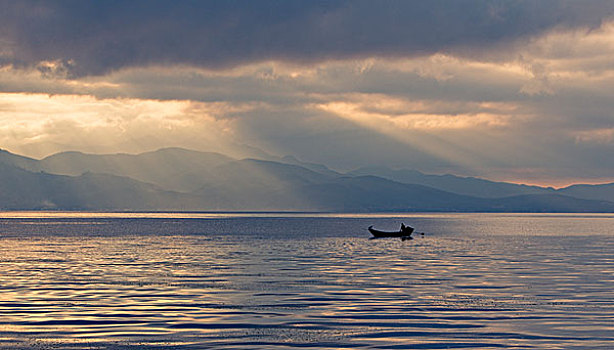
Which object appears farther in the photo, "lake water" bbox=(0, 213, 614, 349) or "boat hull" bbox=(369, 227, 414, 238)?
"boat hull" bbox=(369, 227, 414, 238)

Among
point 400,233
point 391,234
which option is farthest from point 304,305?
point 391,234

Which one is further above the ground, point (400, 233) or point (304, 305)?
point (400, 233)

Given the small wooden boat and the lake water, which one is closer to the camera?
the lake water

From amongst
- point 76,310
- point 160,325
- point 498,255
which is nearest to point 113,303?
point 76,310

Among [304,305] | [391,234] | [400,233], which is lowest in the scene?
[304,305]

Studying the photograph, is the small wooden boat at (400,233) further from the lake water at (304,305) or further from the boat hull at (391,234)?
the lake water at (304,305)

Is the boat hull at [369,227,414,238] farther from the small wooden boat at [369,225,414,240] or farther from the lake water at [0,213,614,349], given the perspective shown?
the lake water at [0,213,614,349]

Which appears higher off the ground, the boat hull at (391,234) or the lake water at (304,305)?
the boat hull at (391,234)

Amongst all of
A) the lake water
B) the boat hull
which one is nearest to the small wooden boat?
the boat hull

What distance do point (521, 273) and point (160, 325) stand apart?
3817cm

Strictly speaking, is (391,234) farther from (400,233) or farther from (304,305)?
(304,305)

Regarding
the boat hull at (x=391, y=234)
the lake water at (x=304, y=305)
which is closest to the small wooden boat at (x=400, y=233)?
the boat hull at (x=391, y=234)

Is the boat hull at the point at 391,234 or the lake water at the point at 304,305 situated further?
the boat hull at the point at 391,234

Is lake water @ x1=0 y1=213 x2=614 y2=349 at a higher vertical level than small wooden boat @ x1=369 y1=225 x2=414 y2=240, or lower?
lower
